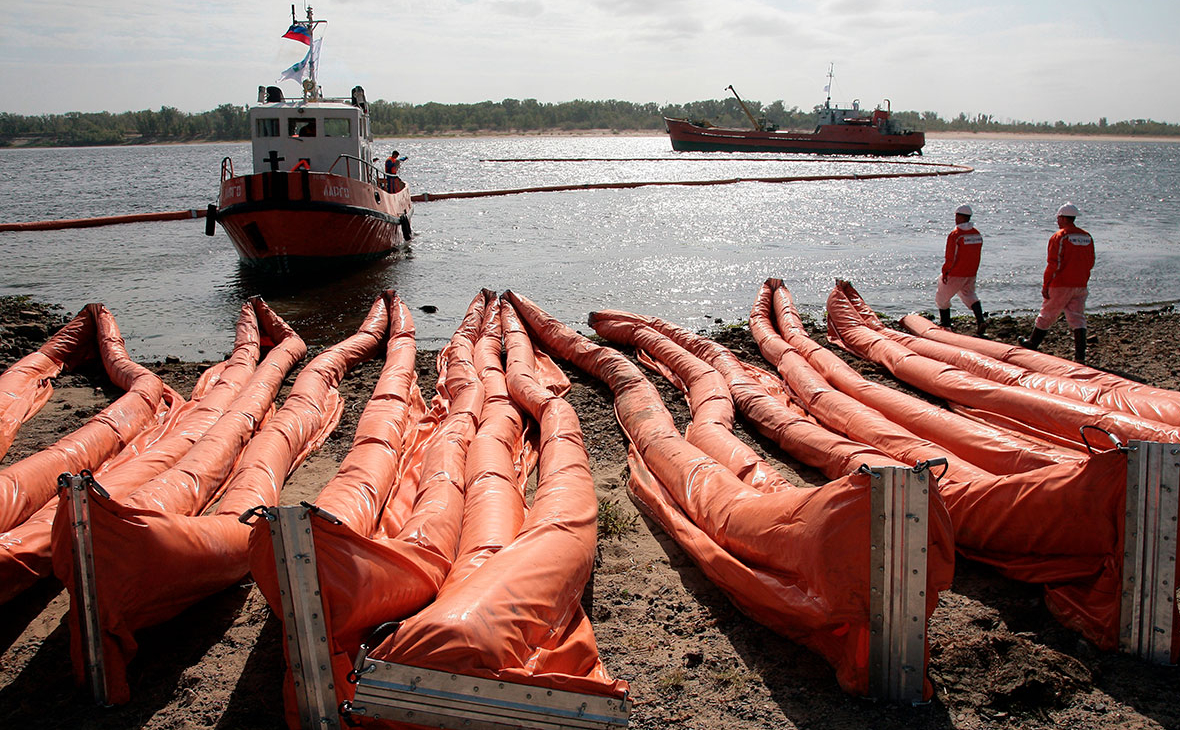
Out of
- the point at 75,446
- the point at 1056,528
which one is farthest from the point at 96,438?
the point at 1056,528

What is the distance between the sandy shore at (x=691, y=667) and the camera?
3152 millimetres

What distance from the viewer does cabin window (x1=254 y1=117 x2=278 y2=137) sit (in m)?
16.2

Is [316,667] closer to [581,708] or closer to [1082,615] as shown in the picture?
[581,708]

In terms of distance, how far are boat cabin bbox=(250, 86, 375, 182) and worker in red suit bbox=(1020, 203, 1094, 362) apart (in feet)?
41.1

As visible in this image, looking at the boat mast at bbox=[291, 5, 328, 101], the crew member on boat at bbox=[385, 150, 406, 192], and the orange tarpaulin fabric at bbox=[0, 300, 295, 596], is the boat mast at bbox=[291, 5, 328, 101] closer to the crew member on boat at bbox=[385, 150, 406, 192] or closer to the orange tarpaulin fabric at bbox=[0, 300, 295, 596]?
the crew member on boat at bbox=[385, 150, 406, 192]

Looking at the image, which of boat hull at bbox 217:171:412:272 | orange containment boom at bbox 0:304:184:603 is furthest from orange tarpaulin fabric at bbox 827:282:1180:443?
boat hull at bbox 217:171:412:272

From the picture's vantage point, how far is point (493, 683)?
269cm

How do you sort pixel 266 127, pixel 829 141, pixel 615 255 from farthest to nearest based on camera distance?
pixel 829 141 → pixel 615 255 → pixel 266 127

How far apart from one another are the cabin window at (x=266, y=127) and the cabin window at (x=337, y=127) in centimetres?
96

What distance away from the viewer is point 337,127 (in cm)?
1661

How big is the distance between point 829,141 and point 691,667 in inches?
2195

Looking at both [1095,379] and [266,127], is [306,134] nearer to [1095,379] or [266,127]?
[266,127]

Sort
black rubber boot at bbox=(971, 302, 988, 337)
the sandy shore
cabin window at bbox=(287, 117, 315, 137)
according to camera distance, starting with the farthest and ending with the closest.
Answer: cabin window at bbox=(287, 117, 315, 137) < black rubber boot at bbox=(971, 302, 988, 337) < the sandy shore

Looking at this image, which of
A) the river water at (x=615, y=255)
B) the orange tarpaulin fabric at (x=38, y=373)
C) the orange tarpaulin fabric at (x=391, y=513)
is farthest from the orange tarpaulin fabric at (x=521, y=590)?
the river water at (x=615, y=255)
